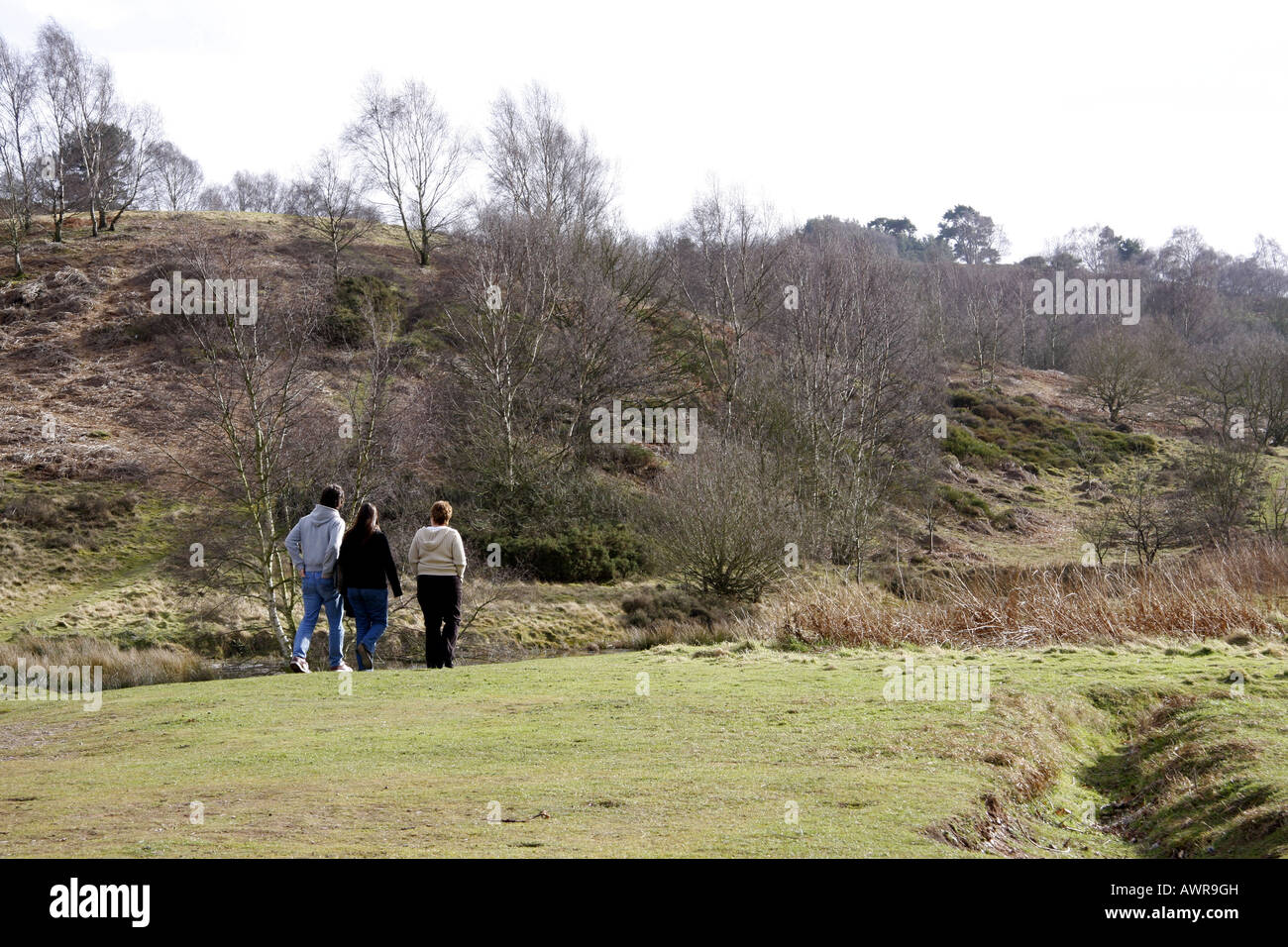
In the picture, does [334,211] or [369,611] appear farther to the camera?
[334,211]

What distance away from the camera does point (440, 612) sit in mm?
13758

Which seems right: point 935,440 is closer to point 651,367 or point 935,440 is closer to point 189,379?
point 651,367

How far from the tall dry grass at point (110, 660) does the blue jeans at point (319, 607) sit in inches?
352

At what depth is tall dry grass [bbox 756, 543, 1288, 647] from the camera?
15727 millimetres

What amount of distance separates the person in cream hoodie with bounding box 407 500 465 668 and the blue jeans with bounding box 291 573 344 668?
1.13 metres

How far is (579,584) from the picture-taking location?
3672 centimetres

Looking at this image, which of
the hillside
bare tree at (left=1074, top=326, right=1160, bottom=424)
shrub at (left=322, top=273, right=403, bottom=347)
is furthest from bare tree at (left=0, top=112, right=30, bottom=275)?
bare tree at (left=1074, top=326, right=1160, bottom=424)

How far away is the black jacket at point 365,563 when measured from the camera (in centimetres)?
1309

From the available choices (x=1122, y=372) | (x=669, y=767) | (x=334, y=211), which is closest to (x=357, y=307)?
(x=334, y=211)

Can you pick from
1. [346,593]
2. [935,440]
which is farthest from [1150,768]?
[935,440]

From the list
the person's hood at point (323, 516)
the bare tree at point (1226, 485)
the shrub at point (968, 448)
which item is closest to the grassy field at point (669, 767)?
the person's hood at point (323, 516)

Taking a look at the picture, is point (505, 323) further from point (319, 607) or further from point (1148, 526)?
point (319, 607)

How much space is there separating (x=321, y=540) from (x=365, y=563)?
66 centimetres

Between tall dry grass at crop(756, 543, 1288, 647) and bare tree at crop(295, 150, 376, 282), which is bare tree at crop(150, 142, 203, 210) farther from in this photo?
tall dry grass at crop(756, 543, 1288, 647)
